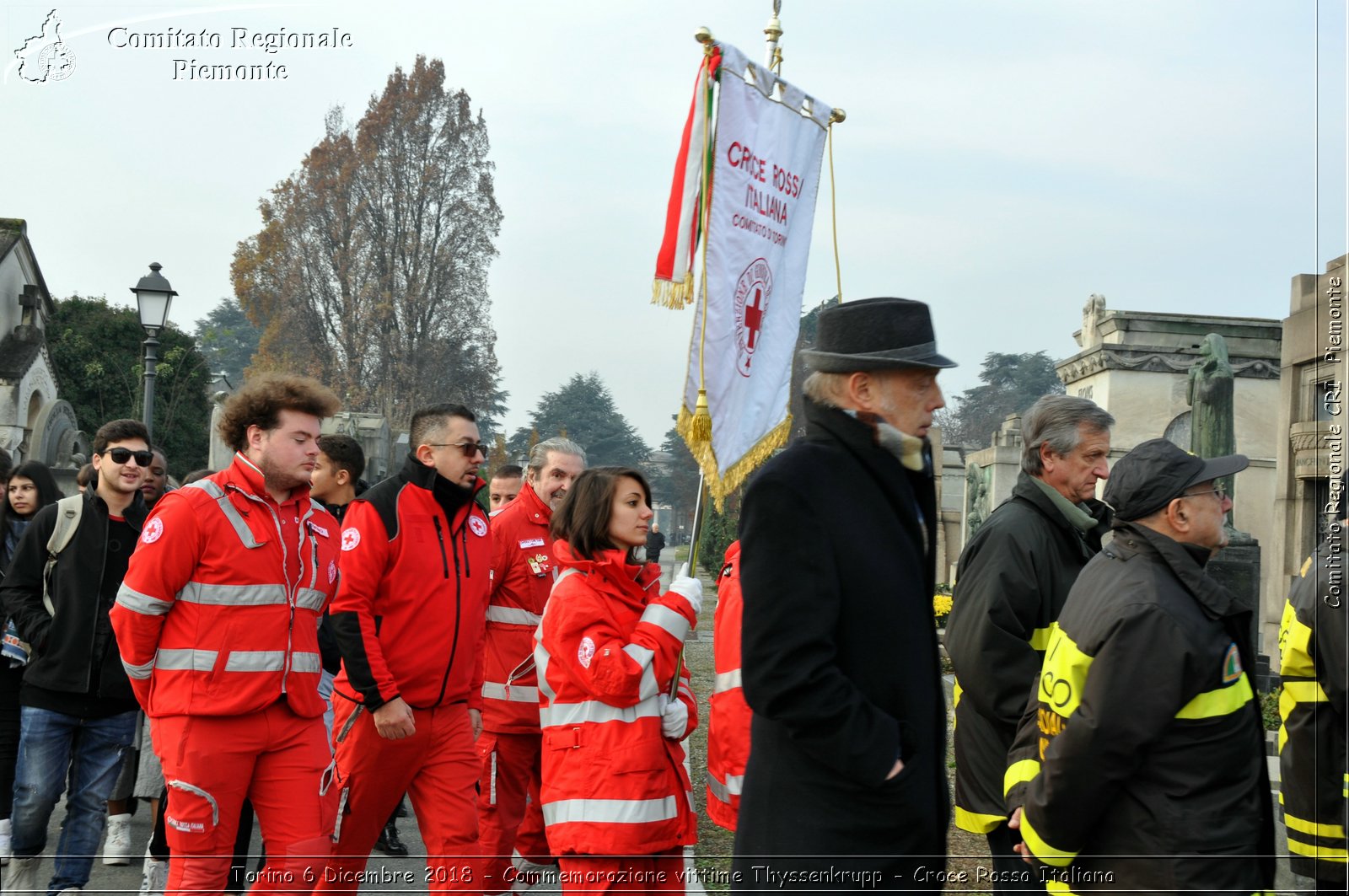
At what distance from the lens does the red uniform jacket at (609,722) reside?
13.1ft

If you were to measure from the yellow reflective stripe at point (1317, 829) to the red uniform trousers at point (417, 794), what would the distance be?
3002 millimetres

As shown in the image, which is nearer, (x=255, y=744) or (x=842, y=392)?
(x=842, y=392)

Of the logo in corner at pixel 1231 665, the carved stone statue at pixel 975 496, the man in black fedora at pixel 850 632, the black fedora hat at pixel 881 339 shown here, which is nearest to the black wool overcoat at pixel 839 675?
the man in black fedora at pixel 850 632

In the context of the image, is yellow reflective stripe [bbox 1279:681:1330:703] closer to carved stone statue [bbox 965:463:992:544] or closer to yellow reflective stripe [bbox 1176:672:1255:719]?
yellow reflective stripe [bbox 1176:672:1255:719]

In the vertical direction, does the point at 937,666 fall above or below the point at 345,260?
below

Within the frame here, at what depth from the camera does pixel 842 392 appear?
2.84m

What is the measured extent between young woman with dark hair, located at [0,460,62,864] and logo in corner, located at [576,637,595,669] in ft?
10.1

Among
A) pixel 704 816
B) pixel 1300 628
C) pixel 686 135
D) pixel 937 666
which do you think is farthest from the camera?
pixel 704 816

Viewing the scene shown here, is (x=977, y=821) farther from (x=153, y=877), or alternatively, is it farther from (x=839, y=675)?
(x=153, y=877)

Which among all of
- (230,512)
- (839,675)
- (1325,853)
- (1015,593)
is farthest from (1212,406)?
(839,675)

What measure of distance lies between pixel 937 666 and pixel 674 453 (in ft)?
246

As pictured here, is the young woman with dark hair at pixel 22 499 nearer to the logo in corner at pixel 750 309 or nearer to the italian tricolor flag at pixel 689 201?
the italian tricolor flag at pixel 689 201

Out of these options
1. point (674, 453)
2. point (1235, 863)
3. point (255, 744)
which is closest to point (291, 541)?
point (255, 744)

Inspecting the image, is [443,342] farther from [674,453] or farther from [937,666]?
[937,666]
